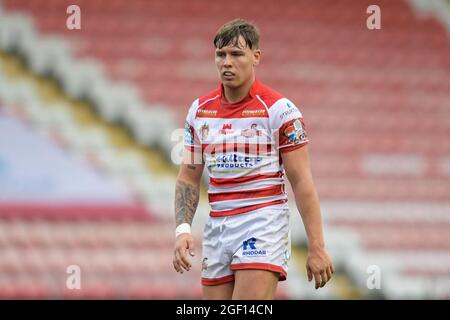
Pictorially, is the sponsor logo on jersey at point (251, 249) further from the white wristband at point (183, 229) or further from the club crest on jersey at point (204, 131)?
the club crest on jersey at point (204, 131)

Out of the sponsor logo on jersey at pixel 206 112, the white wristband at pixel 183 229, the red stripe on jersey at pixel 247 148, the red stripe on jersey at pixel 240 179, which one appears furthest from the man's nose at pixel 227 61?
the white wristband at pixel 183 229

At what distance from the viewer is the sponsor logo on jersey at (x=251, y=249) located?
3.74m

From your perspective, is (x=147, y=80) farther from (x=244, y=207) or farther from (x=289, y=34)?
(x=244, y=207)

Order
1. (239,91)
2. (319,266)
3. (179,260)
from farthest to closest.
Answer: (239,91) < (179,260) < (319,266)

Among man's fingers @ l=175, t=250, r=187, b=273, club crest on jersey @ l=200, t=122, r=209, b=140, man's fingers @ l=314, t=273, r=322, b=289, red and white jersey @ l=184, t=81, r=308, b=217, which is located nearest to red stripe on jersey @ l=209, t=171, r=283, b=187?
red and white jersey @ l=184, t=81, r=308, b=217

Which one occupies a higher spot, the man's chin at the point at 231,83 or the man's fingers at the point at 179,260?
the man's chin at the point at 231,83

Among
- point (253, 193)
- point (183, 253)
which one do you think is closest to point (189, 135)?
point (253, 193)

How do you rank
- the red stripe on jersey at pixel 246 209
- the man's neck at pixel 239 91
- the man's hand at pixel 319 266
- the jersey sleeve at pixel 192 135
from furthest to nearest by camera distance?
1. the jersey sleeve at pixel 192 135
2. the man's neck at pixel 239 91
3. the red stripe on jersey at pixel 246 209
4. the man's hand at pixel 319 266

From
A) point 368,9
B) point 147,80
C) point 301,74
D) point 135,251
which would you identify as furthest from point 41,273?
point 368,9

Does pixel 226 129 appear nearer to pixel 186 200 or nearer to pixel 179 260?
pixel 186 200

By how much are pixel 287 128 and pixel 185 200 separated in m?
0.62

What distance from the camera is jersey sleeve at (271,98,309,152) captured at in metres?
3.79

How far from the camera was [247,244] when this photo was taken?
3.76 m
